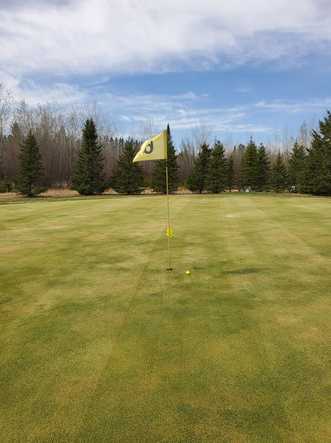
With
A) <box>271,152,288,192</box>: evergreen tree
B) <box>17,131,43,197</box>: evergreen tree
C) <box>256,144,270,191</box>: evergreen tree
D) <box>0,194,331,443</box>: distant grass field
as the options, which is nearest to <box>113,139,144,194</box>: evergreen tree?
<box>17,131,43,197</box>: evergreen tree

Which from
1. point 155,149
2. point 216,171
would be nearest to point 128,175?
point 216,171

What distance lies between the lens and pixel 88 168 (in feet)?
189

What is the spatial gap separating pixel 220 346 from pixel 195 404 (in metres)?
1.31

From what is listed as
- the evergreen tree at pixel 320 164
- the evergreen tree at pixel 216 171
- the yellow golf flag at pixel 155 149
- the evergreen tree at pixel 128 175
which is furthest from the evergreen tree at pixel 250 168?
the yellow golf flag at pixel 155 149

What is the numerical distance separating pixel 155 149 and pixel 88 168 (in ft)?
165

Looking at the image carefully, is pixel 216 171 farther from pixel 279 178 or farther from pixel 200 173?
pixel 279 178

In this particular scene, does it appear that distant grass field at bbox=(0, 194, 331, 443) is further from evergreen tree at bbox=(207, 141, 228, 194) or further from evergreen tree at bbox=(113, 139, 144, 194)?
evergreen tree at bbox=(207, 141, 228, 194)

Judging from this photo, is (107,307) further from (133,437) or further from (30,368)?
(133,437)

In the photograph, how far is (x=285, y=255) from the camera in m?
10.3

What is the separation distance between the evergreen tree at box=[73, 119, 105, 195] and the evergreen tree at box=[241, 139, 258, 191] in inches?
1104

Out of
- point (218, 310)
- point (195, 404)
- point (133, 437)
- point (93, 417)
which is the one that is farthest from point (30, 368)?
point (218, 310)

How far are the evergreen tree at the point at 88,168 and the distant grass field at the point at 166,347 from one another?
48.0 meters

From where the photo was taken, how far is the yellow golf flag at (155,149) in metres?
8.88

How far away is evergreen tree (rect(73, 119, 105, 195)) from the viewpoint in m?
57.6
